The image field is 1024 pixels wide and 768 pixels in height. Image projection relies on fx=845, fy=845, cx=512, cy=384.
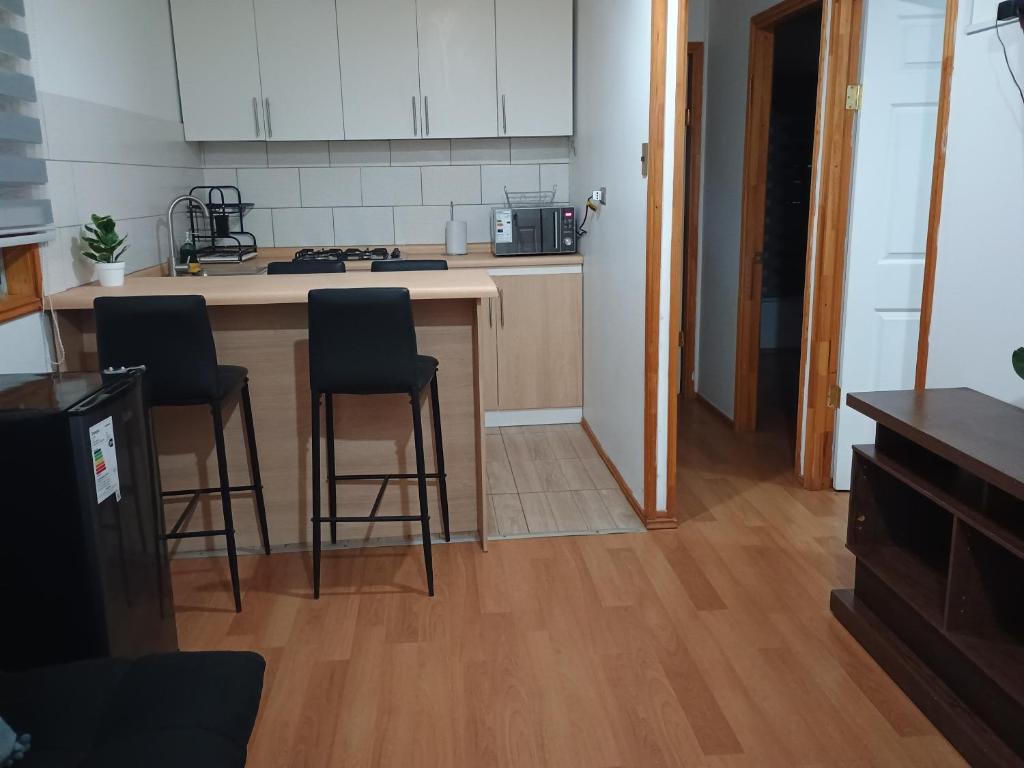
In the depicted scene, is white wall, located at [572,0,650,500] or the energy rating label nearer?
the energy rating label

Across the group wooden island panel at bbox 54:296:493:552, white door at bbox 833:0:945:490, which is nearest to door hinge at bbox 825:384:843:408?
white door at bbox 833:0:945:490

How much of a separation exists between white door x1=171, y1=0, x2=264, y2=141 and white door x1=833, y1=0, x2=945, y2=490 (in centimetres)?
316

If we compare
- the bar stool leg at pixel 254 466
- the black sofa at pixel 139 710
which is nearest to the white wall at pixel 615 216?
the bar stool leg at pixel 254 466

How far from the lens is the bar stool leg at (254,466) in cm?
311

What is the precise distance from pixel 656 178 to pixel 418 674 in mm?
1963

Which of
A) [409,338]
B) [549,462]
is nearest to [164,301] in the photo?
[409,338]

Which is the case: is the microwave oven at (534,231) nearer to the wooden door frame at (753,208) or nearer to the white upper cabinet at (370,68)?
the white upper cabinet at (370,68)

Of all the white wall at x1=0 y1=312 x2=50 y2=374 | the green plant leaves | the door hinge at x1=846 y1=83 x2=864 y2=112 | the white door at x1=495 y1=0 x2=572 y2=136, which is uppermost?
the white door at x1=495 y1=0 x2=572 y2=136

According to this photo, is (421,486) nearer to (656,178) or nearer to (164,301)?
(164,301)

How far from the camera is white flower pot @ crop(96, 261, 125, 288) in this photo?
316 cm

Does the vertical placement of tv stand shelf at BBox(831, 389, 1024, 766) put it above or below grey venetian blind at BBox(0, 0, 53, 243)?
below

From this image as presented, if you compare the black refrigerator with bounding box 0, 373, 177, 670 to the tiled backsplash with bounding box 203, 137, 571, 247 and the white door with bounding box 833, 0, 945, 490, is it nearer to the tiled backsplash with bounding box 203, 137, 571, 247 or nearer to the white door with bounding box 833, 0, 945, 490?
the white door with bounding box 833, 0, 945, 490

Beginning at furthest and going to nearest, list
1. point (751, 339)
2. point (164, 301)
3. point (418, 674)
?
point (751, 339) → point (164, 301) → point (418, 674)

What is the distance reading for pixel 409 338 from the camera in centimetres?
279
